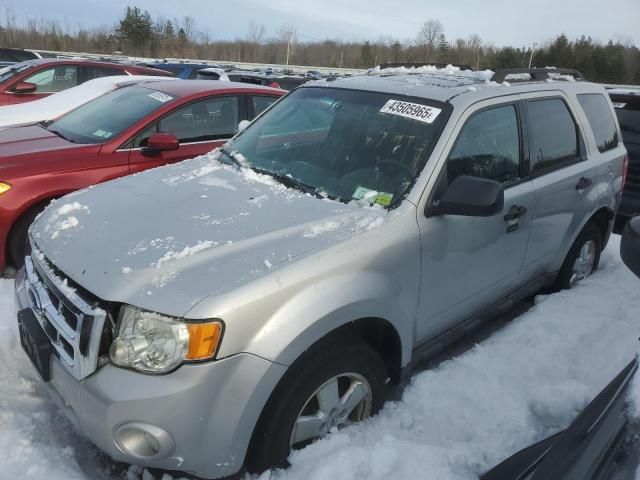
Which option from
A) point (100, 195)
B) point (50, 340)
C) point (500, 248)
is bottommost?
point (50, 340)

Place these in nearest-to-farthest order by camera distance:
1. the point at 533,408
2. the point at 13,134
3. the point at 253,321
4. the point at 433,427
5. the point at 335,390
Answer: the point at 253,321
the point at 335,390
the point at 433,427
the point at 533,408
the point at 13,134

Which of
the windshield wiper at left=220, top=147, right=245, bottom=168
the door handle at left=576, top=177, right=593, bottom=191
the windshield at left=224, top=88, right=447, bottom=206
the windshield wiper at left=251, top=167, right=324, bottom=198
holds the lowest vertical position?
the door handle at left=576, top=177, right=593, bottom=191

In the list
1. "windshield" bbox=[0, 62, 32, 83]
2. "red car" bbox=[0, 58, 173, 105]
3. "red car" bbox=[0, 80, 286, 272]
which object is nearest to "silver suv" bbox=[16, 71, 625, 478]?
"red car" bbox=[0, 80, 286, 272]

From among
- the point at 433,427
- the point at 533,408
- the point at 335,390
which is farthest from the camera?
the point at 533,408

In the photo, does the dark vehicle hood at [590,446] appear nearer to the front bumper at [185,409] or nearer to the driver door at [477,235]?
the front bumper at [185,409]

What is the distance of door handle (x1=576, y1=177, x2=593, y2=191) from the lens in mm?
3730

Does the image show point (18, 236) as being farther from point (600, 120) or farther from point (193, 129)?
point (600, 120)

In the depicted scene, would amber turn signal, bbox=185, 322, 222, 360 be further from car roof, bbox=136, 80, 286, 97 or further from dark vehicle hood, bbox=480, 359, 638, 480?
car roof, bbox=136, 80, 286, 97

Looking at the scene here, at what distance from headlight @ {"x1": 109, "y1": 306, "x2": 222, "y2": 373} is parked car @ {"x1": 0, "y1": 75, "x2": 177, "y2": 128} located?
4.98 meters

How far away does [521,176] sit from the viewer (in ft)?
10.8

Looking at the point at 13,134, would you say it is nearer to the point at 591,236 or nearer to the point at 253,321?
the point at 253,321

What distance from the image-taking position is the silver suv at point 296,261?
1.90 metres

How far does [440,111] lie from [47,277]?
208 centimetres

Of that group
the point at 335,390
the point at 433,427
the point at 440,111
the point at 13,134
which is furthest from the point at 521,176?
the point at 13,134
